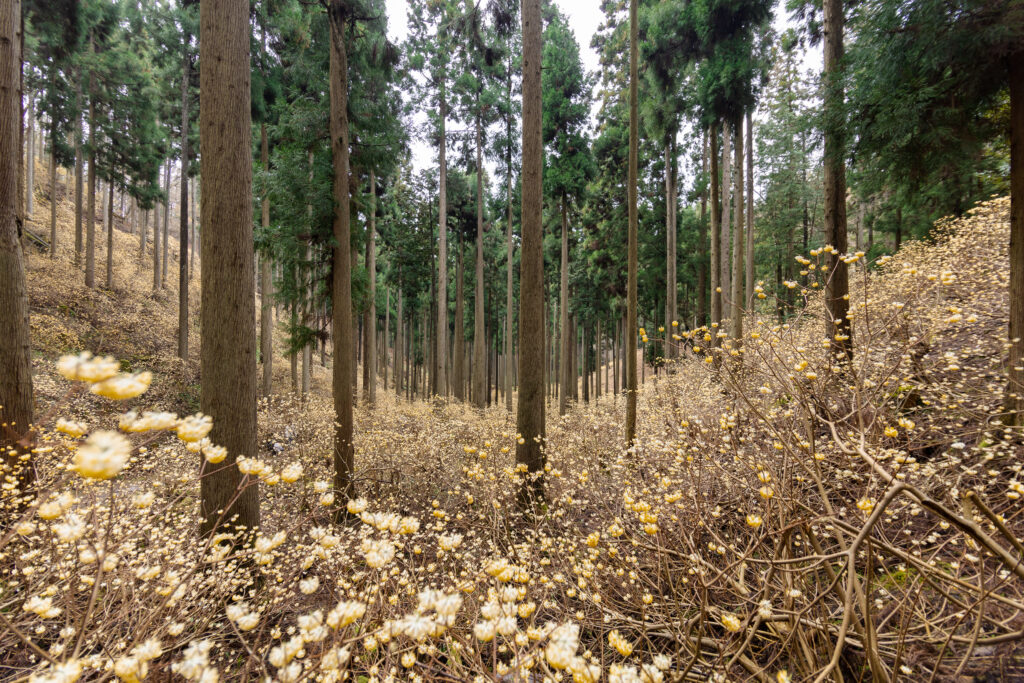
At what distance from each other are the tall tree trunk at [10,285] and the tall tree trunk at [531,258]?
5.48 m

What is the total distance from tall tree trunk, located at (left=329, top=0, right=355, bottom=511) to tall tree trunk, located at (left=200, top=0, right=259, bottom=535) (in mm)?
2804

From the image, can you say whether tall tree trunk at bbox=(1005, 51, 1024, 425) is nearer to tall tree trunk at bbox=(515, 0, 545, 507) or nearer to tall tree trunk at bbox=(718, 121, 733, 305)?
tall tree trunk at bbox=(515, 0, 545, 507)

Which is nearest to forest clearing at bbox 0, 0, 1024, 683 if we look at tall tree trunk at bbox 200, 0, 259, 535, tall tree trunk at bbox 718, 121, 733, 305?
tall tree trunk at bbox 200, 0, 259, 535

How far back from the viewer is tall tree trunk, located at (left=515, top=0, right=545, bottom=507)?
5.52 m

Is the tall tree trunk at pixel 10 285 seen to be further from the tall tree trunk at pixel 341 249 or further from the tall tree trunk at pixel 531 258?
the tall tree trunk at pixel 531 258

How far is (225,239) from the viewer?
3600 millimetres

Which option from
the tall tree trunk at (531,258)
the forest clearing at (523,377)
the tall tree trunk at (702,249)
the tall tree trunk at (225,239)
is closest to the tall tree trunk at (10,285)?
the forest clearing at (523,377)

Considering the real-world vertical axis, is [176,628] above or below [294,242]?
below

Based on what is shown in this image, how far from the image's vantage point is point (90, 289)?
14.7m

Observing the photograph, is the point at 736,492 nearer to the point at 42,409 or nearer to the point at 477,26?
the point at 477,26

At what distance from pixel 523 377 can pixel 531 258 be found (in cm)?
166

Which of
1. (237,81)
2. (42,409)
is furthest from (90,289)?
(237,81)

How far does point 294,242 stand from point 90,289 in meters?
13.5

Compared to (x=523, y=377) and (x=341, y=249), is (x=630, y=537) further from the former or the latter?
(x=341, y=249)
